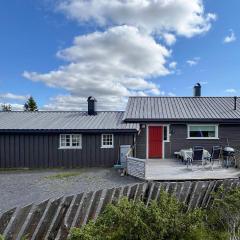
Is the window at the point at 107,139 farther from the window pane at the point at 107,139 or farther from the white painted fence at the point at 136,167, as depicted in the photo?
the white painted fence at the point at 136,167

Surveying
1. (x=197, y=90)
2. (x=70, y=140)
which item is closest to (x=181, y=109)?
(x=197, y=90)

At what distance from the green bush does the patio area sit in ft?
18.6

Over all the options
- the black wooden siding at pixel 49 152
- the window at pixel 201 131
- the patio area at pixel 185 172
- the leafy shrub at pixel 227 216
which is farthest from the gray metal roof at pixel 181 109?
the leafy shrub at pixel 227 216

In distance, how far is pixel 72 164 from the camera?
15367 millimetres

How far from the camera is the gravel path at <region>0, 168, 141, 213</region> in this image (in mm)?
9500

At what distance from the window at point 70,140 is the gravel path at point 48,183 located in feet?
5.27

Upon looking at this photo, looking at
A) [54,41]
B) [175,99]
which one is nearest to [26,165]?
[54,41]

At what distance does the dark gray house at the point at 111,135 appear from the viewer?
1521 cm

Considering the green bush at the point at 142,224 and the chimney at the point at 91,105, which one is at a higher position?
the chimney at the point at 91,105

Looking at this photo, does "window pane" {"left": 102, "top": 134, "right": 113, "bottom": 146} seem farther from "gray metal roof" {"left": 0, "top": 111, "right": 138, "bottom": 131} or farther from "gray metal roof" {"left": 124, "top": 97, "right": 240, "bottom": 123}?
"gray metal roof" {"left": 124, "top": 97, "right": 240, "bottom": 123}

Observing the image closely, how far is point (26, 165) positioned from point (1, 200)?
20.8ft

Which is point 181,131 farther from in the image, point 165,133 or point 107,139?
point 107,139

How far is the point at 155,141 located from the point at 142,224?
11.8 meters

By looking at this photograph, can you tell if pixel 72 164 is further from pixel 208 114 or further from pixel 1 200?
pixel 208 114
